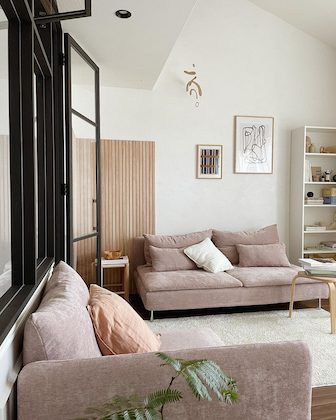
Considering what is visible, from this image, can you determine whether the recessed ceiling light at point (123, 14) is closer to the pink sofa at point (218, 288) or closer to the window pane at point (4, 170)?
the window pane at point (4, 170)

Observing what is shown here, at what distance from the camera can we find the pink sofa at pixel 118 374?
1135 mm

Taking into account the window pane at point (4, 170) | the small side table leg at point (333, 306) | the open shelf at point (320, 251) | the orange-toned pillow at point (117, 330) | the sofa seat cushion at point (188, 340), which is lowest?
the small side table leg at point (333, 306)

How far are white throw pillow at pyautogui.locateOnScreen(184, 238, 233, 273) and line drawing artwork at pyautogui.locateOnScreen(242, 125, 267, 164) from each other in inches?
55.3

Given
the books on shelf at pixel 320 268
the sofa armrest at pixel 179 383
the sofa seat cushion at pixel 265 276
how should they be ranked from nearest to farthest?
the sofa armrest at pixel 179 383 → the books on shelf at pixel 320 268 → the sofa seat cushion at pixel 265 276

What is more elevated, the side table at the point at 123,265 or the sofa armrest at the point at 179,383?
the sofa armrest at the point at 179,383

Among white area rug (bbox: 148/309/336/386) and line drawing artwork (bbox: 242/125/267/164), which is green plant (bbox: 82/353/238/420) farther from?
line drawing artwork (bbox: 242/125/267/164)

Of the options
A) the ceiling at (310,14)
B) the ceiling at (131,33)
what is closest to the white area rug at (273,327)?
the ceiling at (131,33)

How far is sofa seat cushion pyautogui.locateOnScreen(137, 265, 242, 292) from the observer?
340 centimetres

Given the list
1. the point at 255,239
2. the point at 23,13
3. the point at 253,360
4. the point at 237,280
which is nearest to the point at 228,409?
the point at 253,360

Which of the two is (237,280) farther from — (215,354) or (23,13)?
(23,13)

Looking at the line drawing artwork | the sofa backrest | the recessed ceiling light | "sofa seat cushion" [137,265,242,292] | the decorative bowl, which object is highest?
the recessed ceiling light

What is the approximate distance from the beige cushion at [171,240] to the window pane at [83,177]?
96 centimetres

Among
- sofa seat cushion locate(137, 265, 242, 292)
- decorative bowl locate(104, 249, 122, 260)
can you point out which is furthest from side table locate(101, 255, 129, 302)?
sofa seat cushion locate(137, 265, 242, 292)

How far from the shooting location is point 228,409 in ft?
4.22
